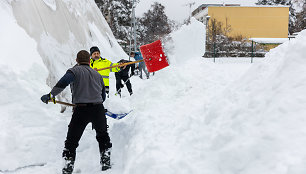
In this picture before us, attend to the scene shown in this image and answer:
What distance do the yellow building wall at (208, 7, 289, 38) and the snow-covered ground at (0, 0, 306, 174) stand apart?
2833 centimetres

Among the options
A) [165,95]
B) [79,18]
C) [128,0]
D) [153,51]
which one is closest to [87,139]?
[165,95]

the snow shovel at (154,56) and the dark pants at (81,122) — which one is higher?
the snow shovel at (154,56)

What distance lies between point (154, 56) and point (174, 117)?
1932mm

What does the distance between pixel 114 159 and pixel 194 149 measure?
1283 mm

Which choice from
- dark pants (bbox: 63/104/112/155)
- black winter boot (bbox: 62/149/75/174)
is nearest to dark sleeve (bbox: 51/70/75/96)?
dark pants (bbox: 63/104/112/155)

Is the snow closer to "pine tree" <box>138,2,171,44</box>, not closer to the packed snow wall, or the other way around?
the packed snow wall

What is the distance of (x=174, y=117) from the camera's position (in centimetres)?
364

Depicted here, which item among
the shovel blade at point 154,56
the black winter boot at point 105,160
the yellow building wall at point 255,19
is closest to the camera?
the black winter boot at point 105,160

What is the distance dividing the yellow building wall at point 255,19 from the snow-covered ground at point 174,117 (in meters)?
28.3

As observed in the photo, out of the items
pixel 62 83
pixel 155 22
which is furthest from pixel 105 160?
pixel 155 22

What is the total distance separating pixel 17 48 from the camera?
4027 millimetres

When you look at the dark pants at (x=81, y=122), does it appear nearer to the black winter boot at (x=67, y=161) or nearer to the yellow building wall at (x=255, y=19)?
the black winter boot at (x=67, y=161)

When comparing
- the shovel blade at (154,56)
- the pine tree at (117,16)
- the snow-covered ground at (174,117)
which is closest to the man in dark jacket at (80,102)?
the snow-covered ground at (174,117)

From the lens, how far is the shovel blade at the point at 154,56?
5117 mm
